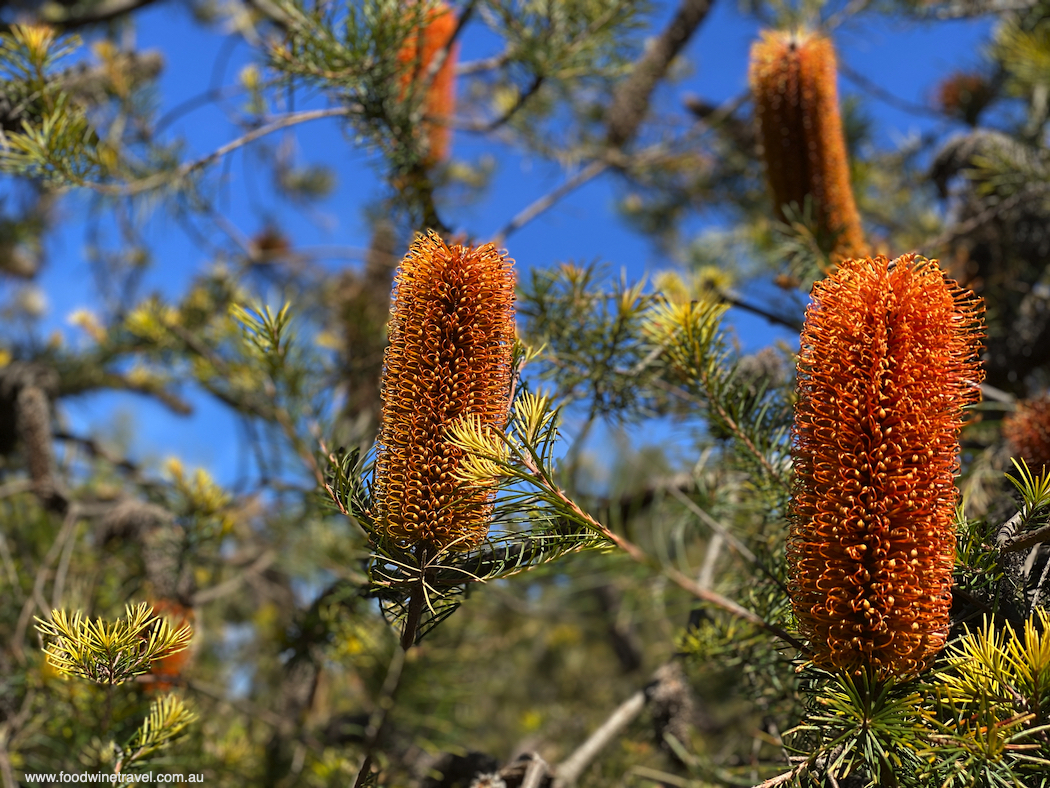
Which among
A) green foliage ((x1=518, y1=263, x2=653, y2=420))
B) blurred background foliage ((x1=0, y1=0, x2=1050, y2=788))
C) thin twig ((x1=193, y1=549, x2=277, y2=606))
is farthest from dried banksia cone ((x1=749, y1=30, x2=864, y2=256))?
thin twig ((x1=193, y1=549, x2=277, y2=606))

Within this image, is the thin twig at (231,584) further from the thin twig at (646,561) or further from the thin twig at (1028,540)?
the thin twig at (1028,540)

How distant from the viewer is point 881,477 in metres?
0.74

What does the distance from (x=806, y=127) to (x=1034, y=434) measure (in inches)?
26.0

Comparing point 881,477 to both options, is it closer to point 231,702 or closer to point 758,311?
point 758,311

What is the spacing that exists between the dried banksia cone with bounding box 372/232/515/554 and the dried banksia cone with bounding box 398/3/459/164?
→ 682mm

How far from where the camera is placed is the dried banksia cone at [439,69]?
4.60ft

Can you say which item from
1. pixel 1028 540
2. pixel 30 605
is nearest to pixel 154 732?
pixel 30 605

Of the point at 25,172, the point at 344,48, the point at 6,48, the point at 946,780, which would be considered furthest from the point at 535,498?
the point at 6,48

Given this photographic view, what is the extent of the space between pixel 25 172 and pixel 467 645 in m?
1.86

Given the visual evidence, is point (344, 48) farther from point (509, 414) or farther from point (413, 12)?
point (509, 414)

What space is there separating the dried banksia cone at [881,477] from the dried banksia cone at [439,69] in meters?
0.94

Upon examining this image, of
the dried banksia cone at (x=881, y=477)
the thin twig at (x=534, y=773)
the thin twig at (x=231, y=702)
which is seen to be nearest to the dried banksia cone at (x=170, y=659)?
the thin twig at (x=231, y=702)

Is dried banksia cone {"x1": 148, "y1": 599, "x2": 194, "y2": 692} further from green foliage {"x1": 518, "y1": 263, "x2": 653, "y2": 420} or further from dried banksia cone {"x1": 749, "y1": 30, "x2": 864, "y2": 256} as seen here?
dried banksia cone {"x1": 749, "y1": 30, "x2": 864, "y2": 256}

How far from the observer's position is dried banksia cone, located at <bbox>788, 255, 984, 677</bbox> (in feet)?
2.42
